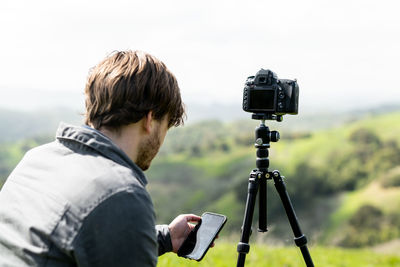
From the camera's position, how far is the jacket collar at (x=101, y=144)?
229cm

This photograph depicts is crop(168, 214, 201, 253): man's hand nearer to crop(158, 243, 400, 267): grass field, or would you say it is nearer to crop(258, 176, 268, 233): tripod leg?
crop(258, 176, 268, 233): tripod leg

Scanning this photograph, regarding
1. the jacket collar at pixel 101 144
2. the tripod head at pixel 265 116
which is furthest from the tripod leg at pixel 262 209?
the jacket collar at pixel 101 144

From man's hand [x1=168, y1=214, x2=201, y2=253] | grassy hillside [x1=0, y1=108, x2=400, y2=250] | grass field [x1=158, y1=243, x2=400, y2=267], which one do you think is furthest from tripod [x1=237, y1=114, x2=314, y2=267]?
grassy hillside [x1=0, y1=108, x2=400, y2=250]

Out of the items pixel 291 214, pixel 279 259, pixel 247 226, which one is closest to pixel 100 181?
pixel 247 226

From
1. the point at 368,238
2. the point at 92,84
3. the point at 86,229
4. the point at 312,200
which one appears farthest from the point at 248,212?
the point at 312,200

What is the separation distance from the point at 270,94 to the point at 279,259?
381cm

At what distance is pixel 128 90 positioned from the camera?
250 cm

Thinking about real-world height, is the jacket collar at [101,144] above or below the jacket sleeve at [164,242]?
above

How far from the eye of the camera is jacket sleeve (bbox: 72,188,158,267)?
6.79ft

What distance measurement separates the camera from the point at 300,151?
30.5m

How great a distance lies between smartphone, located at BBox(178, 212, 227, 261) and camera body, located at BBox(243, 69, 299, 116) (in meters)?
1.04

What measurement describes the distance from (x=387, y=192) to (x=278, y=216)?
10.8 metres

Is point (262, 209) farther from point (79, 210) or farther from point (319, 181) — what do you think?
point (319, 181)

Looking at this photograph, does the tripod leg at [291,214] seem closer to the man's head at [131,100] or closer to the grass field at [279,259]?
the man's head at [131,100]
